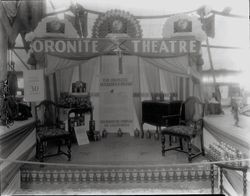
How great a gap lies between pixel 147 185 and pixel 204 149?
1521 millimetres

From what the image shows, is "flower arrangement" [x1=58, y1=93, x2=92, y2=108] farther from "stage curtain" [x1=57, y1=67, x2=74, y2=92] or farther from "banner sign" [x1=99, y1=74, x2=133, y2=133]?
"banner sign" [x1=99, y1=74, x2=133, y2=133]

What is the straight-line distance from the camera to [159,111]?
6.64 metres

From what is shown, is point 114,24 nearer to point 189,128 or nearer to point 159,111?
point 159,111

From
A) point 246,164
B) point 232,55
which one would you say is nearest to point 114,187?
point 246,164

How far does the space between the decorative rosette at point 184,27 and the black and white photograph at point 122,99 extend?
0.8 inches

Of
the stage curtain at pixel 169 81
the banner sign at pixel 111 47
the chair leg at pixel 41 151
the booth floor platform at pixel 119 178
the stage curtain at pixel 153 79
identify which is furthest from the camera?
the stage curtain at pixel 153 79

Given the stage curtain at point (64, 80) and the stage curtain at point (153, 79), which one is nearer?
the stage curtain at point (64, 80)

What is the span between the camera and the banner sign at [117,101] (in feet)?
23.1

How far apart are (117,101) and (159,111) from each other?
1.08 meters

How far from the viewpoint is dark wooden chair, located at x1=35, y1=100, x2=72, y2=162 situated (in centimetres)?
484

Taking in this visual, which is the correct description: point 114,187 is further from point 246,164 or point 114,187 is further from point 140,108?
point 140,108

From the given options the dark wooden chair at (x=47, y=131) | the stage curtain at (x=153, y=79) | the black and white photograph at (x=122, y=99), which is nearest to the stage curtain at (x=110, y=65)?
the black and white photograph at (x=122, y=99)

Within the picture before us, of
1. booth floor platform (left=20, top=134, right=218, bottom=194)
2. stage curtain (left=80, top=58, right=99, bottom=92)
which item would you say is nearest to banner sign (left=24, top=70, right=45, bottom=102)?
booth floor platform (left=20, top=134, right=218, bottom=194)

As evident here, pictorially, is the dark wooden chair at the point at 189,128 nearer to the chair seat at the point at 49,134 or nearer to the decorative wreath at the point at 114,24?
the chair seat at the point at 49,134
